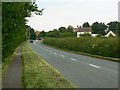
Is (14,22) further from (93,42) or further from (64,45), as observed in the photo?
(64,45)

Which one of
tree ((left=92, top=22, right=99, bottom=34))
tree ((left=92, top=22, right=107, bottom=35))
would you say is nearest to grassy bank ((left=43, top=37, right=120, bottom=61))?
tree ((left=92, top=22, right=107, bottom=35))

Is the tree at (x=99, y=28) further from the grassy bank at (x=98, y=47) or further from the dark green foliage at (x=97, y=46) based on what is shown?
the grassy bank at (x=98, y=47)

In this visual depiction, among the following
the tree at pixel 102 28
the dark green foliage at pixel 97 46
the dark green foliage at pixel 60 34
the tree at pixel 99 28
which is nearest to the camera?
the dark green foliage at pixel 97 46

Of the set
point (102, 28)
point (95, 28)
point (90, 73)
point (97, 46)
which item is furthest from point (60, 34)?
point (90, 73)

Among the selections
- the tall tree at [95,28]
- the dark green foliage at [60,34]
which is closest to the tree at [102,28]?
the tall tree at [95,28]

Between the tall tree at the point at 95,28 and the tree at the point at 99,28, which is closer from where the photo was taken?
the tree at the point at 99,28

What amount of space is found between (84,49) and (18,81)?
38919mm

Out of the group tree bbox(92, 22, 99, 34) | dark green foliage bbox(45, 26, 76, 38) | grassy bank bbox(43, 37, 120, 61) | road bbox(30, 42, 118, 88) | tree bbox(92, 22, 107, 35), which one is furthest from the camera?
tree bbox(92, 22, 99, 34)

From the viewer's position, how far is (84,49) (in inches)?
2094

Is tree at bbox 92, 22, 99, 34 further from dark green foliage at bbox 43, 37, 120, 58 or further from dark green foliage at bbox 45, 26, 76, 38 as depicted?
dark green foliage at bbox 43, 37, 120, 58

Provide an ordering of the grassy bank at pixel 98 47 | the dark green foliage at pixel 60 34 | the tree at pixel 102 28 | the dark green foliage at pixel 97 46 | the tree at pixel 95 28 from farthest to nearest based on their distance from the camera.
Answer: the tree at pixel 95 28
the tree at pixel 102 28
the dark green foliage at pixel 60 34
the dark green foliage at pixel 97 46
the grassy bank at pixel 98 47

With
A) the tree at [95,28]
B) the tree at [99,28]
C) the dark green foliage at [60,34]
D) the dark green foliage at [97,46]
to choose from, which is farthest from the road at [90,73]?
the tree at [95,28]

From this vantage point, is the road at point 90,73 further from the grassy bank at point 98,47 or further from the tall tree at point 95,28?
the tall tree at point 95,28

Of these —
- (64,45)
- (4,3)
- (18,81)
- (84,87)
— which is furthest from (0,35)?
(64,45)
